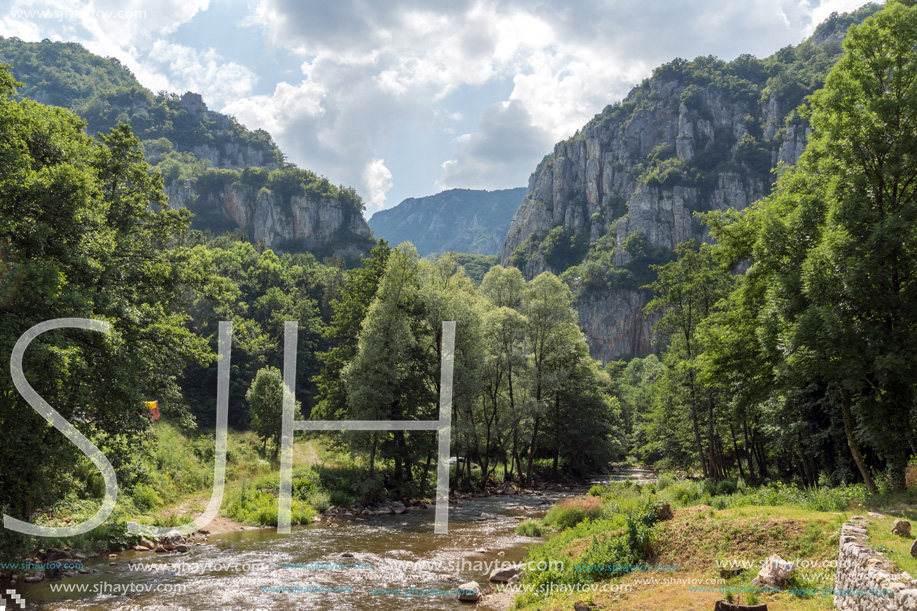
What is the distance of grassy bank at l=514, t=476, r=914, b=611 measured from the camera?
25.2 ft

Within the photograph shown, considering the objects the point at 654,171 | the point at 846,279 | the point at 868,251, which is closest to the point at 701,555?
the point at 846,279

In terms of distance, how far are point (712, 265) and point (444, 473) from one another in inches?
833

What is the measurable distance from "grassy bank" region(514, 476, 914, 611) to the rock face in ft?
482

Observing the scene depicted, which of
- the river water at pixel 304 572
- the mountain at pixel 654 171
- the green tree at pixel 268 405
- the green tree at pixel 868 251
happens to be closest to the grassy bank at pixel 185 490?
the river water at pixel 304 572

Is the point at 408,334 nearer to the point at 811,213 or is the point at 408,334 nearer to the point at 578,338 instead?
the point at 578,338

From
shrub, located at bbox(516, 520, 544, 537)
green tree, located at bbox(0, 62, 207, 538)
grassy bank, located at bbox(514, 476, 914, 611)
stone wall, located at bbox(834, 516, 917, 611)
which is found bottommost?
shrub, located at bbox(516, 520, 544, 537)

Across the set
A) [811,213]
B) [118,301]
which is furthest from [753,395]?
[118,301]

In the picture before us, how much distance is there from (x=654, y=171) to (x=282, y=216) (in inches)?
4677

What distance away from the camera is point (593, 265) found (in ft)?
498

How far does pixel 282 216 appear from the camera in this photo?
157 meters

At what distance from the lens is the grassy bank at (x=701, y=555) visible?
768 cm

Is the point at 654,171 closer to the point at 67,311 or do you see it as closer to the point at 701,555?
the point at 701,555

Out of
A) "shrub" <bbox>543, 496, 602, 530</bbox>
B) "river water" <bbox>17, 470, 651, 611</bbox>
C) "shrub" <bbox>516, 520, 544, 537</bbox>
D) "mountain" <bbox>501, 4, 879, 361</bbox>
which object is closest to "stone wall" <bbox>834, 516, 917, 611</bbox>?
"river water" <bbox>17, 470, 651, 611</bbox>

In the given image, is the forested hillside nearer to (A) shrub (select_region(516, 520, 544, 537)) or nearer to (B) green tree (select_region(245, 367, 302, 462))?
(A) shrub (select_region(516, 520, 544, 537))
